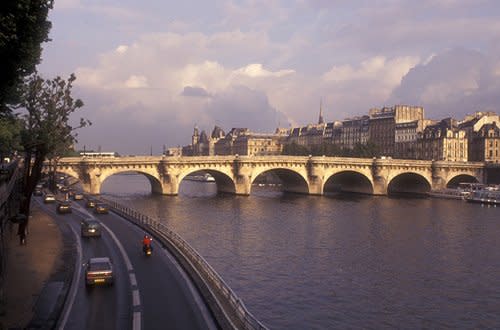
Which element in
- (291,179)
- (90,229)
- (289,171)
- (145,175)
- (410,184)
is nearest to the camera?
(90,229)

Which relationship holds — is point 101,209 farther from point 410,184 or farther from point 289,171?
point 410,184

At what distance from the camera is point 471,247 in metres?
56.7

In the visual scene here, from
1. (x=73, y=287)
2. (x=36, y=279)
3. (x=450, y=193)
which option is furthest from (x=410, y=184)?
(x=73, y=287)

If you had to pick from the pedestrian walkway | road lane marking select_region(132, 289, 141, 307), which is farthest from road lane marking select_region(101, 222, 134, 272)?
road lane marking select_region(132, 289, 141, 307)

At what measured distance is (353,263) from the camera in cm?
4803

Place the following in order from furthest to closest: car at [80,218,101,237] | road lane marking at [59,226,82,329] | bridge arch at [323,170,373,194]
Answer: bridge arch at [323,170,373,194], car at [80,218,101,237], road lane marking at [59,226,82,329]

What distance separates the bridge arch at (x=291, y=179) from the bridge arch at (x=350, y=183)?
19.9ft

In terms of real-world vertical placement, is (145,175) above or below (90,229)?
above

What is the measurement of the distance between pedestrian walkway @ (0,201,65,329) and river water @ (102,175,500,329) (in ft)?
40.1

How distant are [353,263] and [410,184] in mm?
103473

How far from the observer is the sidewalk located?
2583cm

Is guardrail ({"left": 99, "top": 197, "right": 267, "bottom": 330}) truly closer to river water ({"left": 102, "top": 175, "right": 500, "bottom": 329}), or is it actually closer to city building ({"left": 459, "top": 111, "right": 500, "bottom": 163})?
river water ({"left": 102, "top": 175, "right": 500, "bottom": 329})

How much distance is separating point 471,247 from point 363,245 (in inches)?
436

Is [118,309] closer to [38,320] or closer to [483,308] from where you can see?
[38,320]
